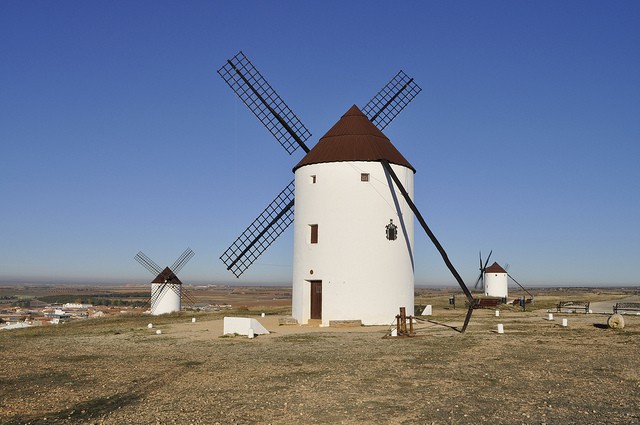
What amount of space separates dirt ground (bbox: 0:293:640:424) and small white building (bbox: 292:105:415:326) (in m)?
5.05

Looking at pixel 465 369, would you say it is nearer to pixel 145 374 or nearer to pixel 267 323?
pixel 145 374

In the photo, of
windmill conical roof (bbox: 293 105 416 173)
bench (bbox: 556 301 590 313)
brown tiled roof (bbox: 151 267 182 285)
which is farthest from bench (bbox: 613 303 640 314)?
brown tiled roof (bbox: 151 267 182 285)

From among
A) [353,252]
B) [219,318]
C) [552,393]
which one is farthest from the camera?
[219,318]

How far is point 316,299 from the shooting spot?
27.5m

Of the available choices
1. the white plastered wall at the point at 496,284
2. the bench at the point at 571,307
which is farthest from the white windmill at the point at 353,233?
the white plastered wall at the point at 496,284

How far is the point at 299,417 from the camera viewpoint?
30.6 ft

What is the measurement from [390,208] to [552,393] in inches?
674

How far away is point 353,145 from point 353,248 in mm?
5707

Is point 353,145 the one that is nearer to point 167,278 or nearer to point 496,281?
point 167,278

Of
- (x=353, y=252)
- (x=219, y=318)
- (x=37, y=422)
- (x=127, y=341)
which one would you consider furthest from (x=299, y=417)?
(x=219, y=318)

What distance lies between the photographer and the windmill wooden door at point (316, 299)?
27.4 meters

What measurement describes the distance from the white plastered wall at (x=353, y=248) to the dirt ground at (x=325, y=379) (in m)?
4.97

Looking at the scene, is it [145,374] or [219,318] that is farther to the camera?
[219,318]

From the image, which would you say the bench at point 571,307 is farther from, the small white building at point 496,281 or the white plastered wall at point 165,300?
the white plastered wall at point 165,300
